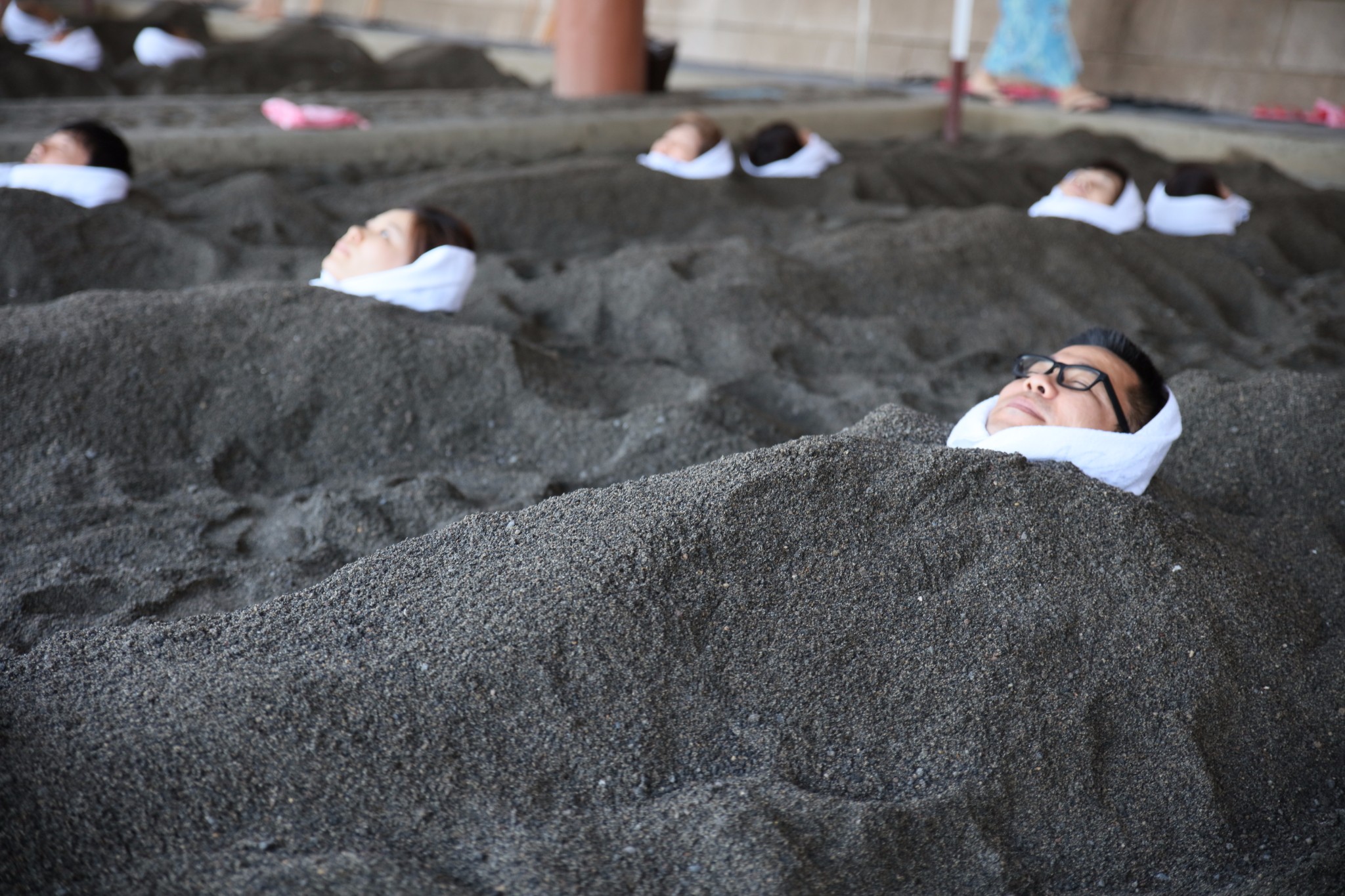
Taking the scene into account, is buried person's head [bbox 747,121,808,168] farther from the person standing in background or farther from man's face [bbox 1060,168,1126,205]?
the person standing in background

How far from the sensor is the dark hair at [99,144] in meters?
4.20

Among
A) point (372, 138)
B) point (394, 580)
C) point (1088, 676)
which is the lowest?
point (372, 138)

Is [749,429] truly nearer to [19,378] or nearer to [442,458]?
[442,458]

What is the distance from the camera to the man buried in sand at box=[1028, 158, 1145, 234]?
4.89m

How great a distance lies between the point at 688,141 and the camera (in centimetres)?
549

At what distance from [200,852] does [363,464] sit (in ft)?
4.81

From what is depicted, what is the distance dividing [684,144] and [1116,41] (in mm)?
5019

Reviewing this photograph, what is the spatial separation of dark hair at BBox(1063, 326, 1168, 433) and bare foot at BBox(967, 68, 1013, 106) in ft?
20.6

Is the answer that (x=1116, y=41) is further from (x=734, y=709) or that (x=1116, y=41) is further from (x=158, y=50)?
(x=734, y=709)

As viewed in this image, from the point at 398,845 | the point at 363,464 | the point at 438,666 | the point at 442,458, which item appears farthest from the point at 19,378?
the point at 398,845

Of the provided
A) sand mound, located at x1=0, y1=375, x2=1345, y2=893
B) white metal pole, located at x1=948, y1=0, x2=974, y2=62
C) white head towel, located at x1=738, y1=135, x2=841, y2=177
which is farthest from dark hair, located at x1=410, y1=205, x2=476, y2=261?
white metal pole, located at x1=948, y1=0, x2=974, y2=62

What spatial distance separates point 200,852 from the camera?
4.54 feet

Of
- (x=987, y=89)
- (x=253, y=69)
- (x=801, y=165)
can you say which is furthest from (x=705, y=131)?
(x=253, y=69)

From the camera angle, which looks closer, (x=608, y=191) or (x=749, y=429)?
(x=749, y=429)
